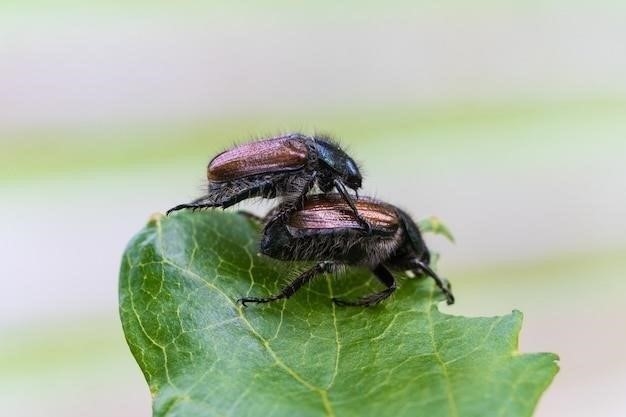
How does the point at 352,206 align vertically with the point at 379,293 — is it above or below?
above

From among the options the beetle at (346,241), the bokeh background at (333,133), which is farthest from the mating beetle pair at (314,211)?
the bokeh background at (333,133)

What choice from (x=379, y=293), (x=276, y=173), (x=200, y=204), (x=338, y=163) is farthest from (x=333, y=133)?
(x=379, y=293)

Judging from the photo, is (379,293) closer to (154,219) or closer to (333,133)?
(154,219)

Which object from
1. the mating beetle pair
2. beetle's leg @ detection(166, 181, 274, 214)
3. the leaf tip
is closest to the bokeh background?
the mating beetle pair

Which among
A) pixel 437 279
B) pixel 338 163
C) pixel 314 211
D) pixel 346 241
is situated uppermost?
pixel 338 163

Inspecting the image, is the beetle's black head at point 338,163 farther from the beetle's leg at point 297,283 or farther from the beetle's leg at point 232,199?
the beetle's leg at point 297,283

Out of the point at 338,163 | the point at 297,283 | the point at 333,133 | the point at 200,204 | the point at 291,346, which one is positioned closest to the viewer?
the point at 291,346

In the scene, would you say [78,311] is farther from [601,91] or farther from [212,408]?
[601,91]

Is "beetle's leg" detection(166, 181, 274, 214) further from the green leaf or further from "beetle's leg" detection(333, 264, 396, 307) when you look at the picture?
"beetle's leg" detection(333, 264, 396, 307)
